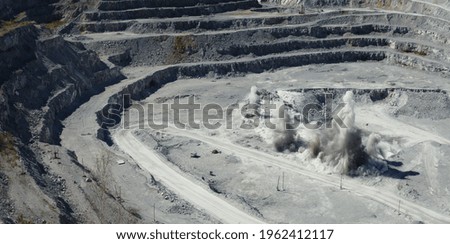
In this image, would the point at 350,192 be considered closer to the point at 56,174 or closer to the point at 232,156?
the point at 232,156

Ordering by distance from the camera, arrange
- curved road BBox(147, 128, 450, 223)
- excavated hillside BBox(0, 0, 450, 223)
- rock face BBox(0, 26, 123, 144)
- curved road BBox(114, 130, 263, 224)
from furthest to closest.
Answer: rock face BBox(0, 26, 123, 144) → excavated hillside BBox(0, 0, 450, 223) → curved road BBox(147, 128, 450, 223) → curved road BBox(114, 130, 263, 224)

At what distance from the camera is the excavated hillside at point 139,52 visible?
137 feet

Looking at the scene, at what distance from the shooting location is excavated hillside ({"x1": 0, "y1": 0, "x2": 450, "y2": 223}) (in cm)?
4169

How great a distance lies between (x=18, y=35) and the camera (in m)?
57.1

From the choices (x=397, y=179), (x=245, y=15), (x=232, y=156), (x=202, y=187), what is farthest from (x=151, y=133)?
(x=245, y=15)

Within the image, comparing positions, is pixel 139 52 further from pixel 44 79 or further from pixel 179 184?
pixel 179 184

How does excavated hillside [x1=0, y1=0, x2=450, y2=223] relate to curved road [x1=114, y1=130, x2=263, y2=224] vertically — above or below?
above

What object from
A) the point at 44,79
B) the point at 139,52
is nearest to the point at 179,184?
the point at 44,79

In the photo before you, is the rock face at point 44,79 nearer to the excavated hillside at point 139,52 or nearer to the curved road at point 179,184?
the excavated hillside at point 139,52

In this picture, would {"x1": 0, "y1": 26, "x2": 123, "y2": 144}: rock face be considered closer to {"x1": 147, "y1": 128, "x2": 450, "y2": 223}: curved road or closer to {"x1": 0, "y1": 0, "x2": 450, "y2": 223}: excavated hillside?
{"x1": 0, "y1": 0, "x2": 450, "y2": 223}: excavated hillside

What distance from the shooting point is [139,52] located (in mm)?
70125

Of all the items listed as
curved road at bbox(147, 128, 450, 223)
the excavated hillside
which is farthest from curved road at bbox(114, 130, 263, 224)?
curved road at bbox(147, 128, 450, 223)

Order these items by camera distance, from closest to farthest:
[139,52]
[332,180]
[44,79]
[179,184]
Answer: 1. [179,184]
2. [332,180]
3. [44,79]
4. [139,52]

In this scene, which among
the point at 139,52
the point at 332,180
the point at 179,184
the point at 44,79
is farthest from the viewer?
→ the point at 139,52
